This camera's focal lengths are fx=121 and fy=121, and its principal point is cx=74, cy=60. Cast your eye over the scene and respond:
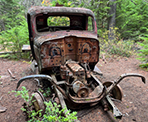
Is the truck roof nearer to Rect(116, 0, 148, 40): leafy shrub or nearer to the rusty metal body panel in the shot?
the rusty metal body panel

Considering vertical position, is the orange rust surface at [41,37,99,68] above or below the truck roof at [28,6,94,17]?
below

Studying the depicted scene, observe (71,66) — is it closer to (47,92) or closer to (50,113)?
(47,92)

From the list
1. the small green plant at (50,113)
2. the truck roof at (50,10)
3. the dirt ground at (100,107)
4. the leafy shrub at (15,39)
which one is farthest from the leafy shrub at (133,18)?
the small green plant at (50,113)

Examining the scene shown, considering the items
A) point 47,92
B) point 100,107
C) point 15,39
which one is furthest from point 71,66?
point 15,39

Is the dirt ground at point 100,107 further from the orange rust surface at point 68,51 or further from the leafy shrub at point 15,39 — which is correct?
the orange rust surface at point 68,51

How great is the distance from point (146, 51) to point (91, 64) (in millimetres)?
3304

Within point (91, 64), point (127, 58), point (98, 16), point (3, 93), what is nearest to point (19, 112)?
point (3, 93)

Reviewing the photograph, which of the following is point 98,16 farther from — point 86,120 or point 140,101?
point 86,120

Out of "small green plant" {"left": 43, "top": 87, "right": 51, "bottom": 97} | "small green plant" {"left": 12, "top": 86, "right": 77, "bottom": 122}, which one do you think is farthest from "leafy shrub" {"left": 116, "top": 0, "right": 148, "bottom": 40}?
"small green plant" {"left": 12, "top": 86, "right": 77, "bottom": 122}

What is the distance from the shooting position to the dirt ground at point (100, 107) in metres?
2.75

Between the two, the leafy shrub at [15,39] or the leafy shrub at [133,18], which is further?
the leafy shrub at [133,18]

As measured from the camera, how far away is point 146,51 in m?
5.50

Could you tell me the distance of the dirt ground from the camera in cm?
275

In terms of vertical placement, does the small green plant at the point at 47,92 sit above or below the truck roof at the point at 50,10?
below
